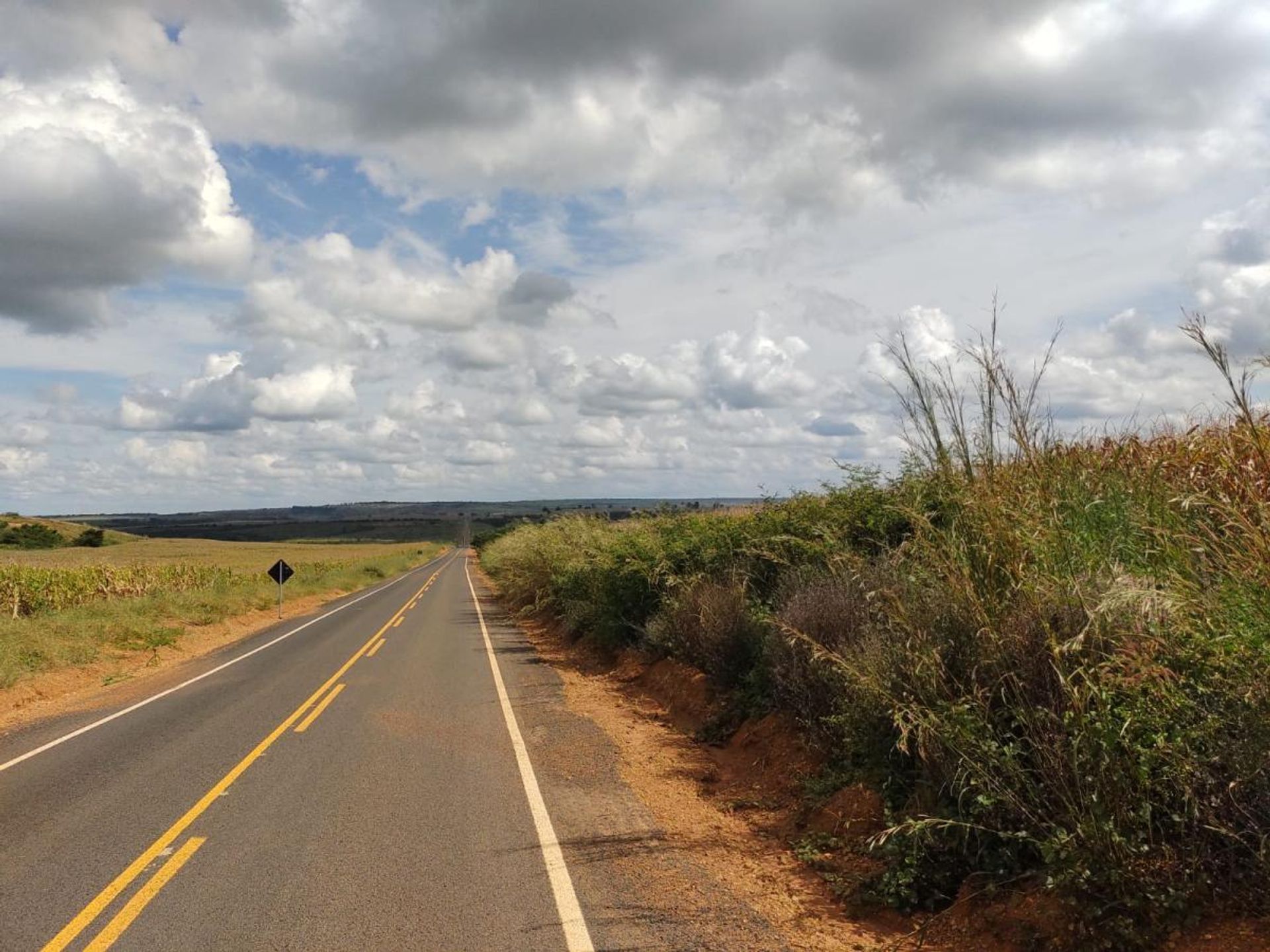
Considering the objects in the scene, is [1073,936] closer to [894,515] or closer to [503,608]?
[894,515]

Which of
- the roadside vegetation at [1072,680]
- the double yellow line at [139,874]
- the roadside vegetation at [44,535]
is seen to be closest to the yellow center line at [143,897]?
the double yellow line at [139,874]

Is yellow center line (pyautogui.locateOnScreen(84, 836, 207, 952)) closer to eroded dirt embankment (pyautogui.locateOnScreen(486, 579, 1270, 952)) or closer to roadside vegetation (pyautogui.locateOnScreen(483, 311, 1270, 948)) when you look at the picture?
eroded dirt embankment (pyautogui.locateOnScreen(486, 579, 1270, 952))

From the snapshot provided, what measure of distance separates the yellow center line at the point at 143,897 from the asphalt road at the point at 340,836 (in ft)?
0.05

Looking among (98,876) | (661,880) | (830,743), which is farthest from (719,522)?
(98,876)

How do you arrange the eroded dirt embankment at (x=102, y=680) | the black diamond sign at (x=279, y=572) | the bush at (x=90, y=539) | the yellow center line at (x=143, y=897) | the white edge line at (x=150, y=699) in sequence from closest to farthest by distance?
1. the yellow center line at (x=143, y=897)
2. the white edge line at (x=150, y=699)
3. the eroded dirt embankment at (x=102, y=680)
4. the black diamond sign at (x=279, y=572)
5. the bush at (x=90, y=539)

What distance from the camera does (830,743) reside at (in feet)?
25.9

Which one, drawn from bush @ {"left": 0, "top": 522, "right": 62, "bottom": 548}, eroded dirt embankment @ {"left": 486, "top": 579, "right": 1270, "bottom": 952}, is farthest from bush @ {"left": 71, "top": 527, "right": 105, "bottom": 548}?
eroded dirt embankment @ {"left": 486, "top": 579, "right": 1270, "bottom": 952}

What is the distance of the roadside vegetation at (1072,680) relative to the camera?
3.95 metres

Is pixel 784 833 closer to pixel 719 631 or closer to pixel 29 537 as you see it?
pixel 719 631

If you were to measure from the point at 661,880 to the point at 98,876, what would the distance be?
3.85 metres

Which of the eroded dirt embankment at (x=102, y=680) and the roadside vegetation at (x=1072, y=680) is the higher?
the roadside vegetation at (x=1072, y=680)

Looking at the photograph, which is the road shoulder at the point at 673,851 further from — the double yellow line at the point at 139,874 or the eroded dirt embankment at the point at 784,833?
the double yellow line at the point at 139,874

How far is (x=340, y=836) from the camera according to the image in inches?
262

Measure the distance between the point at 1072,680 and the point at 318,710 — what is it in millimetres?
10597
